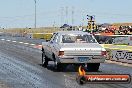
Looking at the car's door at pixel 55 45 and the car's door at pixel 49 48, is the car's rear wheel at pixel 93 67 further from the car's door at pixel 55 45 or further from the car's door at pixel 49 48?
the car's door at pixel 49 48

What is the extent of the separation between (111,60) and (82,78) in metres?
17.4

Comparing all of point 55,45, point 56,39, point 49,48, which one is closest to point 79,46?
point 55,45

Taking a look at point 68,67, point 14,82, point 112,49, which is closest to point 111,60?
point 112,49

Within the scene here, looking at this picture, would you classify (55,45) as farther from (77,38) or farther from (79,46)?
(79,46)

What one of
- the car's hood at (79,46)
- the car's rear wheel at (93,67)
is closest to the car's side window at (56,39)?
the car's hood at (79,46)

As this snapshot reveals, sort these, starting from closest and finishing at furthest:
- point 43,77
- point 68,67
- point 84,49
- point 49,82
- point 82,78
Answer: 1. point 82,78
2. point 49,82
3. point 43,77
4. point 84,49
5. point 68,67

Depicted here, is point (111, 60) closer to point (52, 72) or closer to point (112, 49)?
point (112, 49)

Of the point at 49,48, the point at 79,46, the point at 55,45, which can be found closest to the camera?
the point at 79,46

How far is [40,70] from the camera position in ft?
56.5

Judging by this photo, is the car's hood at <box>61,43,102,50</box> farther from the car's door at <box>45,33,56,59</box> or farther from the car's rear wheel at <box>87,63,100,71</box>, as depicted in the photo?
the car's door at <box>45,33,56,59</box>

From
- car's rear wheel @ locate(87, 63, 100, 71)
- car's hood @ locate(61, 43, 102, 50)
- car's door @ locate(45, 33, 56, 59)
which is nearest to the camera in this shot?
car's hood @ locate(61, 43, 102, 50)

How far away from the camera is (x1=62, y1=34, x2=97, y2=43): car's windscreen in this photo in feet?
55.8

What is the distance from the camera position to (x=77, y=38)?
56.2 ft

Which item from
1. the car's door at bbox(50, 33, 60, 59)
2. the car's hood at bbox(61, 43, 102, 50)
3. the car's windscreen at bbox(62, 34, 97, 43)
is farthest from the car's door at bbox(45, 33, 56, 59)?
the car's hood at bbox(61, 43, 102, 50)
